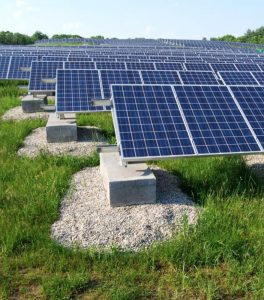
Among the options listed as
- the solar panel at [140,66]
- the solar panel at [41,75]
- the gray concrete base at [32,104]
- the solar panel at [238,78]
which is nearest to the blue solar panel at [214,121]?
the solar panel at [238,78]

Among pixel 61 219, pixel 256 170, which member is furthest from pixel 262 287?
pixel 256 170

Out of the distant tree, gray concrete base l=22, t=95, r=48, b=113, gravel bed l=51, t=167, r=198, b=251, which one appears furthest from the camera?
the distant tree

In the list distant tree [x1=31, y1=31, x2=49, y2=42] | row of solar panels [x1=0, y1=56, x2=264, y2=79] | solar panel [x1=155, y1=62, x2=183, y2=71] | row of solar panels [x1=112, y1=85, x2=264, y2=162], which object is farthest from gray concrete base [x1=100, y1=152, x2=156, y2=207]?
distant tree [x1=31, y1=31, x2=49, y2=42]

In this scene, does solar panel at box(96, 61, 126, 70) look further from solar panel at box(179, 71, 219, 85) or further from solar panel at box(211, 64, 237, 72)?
solar panel at box(211, 64, 237, 72)

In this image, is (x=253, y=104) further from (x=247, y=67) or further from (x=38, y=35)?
(x=38, y=35)

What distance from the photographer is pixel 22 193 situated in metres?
7.89

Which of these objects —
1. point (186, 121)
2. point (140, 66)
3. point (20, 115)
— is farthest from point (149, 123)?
point (140, 66)

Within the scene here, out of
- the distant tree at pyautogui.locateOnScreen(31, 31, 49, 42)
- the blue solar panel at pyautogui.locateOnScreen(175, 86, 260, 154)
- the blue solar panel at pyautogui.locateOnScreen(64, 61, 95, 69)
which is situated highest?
the distant tree at pyautogui.locateOnScreen(31, 31, 49, 42)

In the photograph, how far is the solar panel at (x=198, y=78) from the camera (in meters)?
13.6

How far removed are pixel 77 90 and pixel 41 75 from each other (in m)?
4.70

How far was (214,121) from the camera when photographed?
798 centimetres

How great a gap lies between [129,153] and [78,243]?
193 centimetres

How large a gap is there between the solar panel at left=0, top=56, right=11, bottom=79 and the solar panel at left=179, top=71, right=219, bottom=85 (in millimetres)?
10877

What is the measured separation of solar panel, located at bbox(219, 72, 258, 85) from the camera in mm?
14194
